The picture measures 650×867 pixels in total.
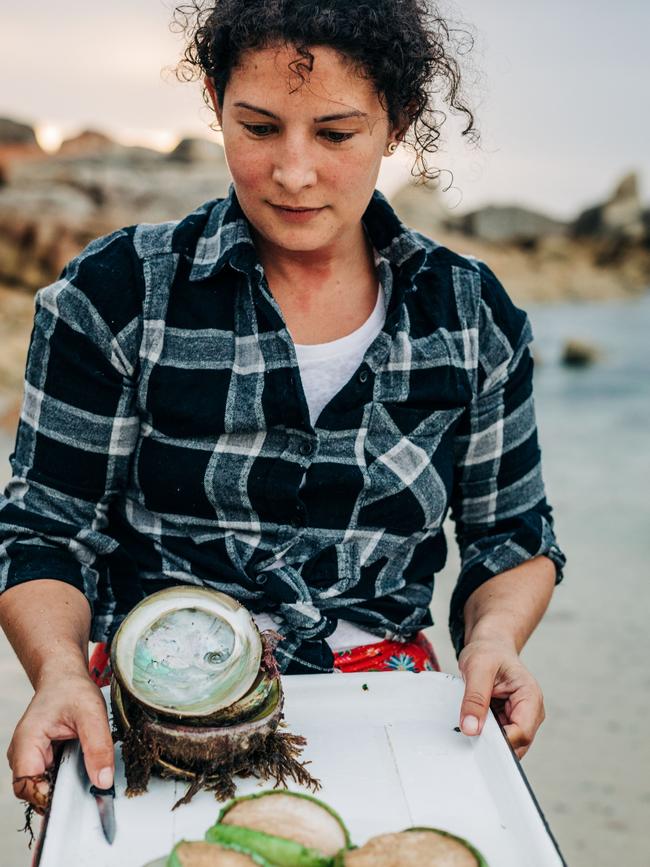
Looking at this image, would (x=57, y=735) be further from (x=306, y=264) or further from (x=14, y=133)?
(x=14, y=133)

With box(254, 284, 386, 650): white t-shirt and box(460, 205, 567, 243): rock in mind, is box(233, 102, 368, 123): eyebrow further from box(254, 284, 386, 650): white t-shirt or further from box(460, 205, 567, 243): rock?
box(460, 205, 567, 243): rock

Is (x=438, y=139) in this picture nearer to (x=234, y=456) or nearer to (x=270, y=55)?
(x=270, y=55)

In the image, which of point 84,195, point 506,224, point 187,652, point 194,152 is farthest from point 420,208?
point 187,652

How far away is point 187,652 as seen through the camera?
5.10 feet

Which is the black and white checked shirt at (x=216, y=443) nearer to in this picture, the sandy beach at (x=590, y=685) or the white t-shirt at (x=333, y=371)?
the white t-shirt at (x=333, y=371)

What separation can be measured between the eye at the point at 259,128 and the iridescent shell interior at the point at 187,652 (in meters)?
0.84

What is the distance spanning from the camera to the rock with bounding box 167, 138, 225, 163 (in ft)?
65.7

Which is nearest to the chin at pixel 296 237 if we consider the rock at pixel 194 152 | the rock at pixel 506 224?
the rock at pixel 194 152

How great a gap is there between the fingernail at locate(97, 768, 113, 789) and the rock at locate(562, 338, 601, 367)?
13988 millimetres

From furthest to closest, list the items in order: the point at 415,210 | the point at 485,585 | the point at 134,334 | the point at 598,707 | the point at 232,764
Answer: the point at 415,210
the point at 598,707
the point at 485,585
the point at 134,334
the point at 232,764

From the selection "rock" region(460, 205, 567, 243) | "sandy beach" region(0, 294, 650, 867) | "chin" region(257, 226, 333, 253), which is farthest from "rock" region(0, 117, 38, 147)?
"chin" region(257, 226, 333, 253)

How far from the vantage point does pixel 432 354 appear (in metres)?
2.10

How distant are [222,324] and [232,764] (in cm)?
85

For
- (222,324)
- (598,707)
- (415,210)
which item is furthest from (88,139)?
(222,324)
